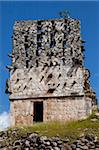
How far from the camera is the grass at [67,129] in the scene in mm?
24438

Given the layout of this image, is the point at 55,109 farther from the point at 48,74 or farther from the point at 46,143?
the point at 46,143

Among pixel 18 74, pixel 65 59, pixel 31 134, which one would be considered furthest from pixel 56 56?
pixel 31 134

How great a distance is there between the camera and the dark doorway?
3067 cm

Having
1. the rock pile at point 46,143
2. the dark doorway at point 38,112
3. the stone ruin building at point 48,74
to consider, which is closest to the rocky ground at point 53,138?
the rock pile at point 46,143

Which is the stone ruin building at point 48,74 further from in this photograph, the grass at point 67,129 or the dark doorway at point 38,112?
the grass at point 67,129

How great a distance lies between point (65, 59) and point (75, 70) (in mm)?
957

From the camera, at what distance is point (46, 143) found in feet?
77.2

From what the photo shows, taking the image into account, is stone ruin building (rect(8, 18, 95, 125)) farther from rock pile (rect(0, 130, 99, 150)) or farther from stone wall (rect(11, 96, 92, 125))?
rock pile (rect(0, 130, 99, 150))

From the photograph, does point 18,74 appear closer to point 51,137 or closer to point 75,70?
point 75,70

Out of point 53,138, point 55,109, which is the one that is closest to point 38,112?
point 55,109

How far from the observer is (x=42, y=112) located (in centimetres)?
3106

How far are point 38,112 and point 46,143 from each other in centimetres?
792

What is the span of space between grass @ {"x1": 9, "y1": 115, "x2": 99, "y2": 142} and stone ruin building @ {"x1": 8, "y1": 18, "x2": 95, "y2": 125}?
1.79 meters

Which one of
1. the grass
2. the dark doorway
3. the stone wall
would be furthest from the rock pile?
the dark doorway
